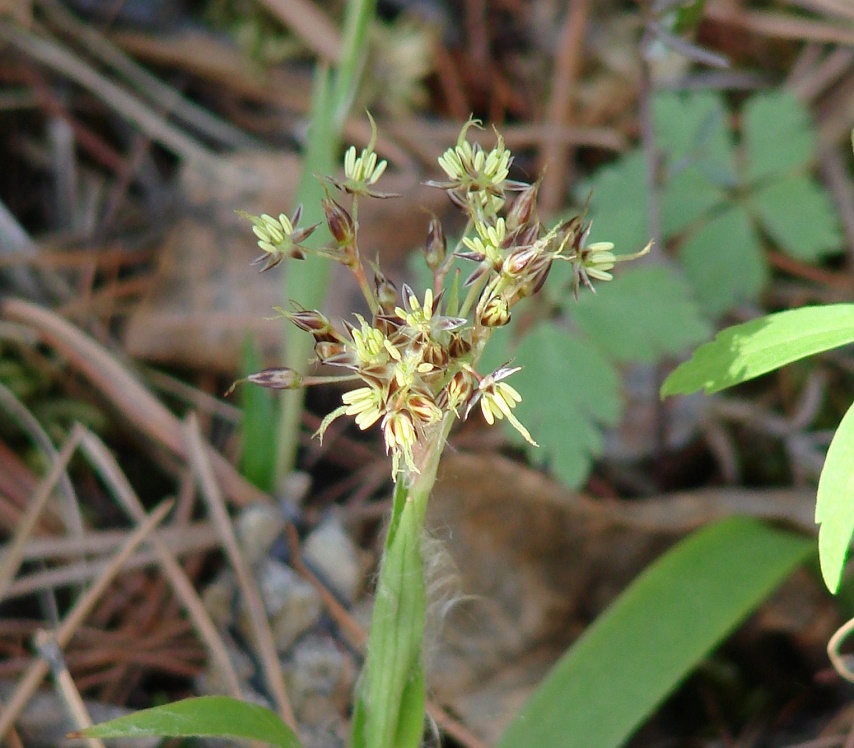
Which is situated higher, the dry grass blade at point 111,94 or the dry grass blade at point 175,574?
the dry grass blade at point 111,94

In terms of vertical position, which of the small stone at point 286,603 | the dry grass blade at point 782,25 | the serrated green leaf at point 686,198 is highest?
the dry grass blade at point 782,25

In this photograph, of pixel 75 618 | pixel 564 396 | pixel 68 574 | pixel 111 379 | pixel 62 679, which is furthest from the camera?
pixel 111 379

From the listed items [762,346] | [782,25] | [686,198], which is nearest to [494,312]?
[762,346]

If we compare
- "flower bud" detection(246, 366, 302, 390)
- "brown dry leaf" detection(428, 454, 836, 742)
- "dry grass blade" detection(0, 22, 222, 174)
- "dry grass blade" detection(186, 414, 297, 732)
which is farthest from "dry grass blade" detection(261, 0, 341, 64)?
"flower bud" detection(246, 366, 302, 390)

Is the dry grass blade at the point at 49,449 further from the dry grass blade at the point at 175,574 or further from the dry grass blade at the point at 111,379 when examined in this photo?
the dry grass blade at the point at 111,379

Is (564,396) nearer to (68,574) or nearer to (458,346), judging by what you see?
(458,346)

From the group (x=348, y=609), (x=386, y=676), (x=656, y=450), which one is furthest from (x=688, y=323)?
(x=386, y=676)

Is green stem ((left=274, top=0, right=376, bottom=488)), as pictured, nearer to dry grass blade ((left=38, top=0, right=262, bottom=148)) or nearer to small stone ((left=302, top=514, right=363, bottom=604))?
small stone ((left=302, top=514, right=363, bottom=604))

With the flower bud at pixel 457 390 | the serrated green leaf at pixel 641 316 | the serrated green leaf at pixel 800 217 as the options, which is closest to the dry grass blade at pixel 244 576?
the flower bud at pixel 457 390
